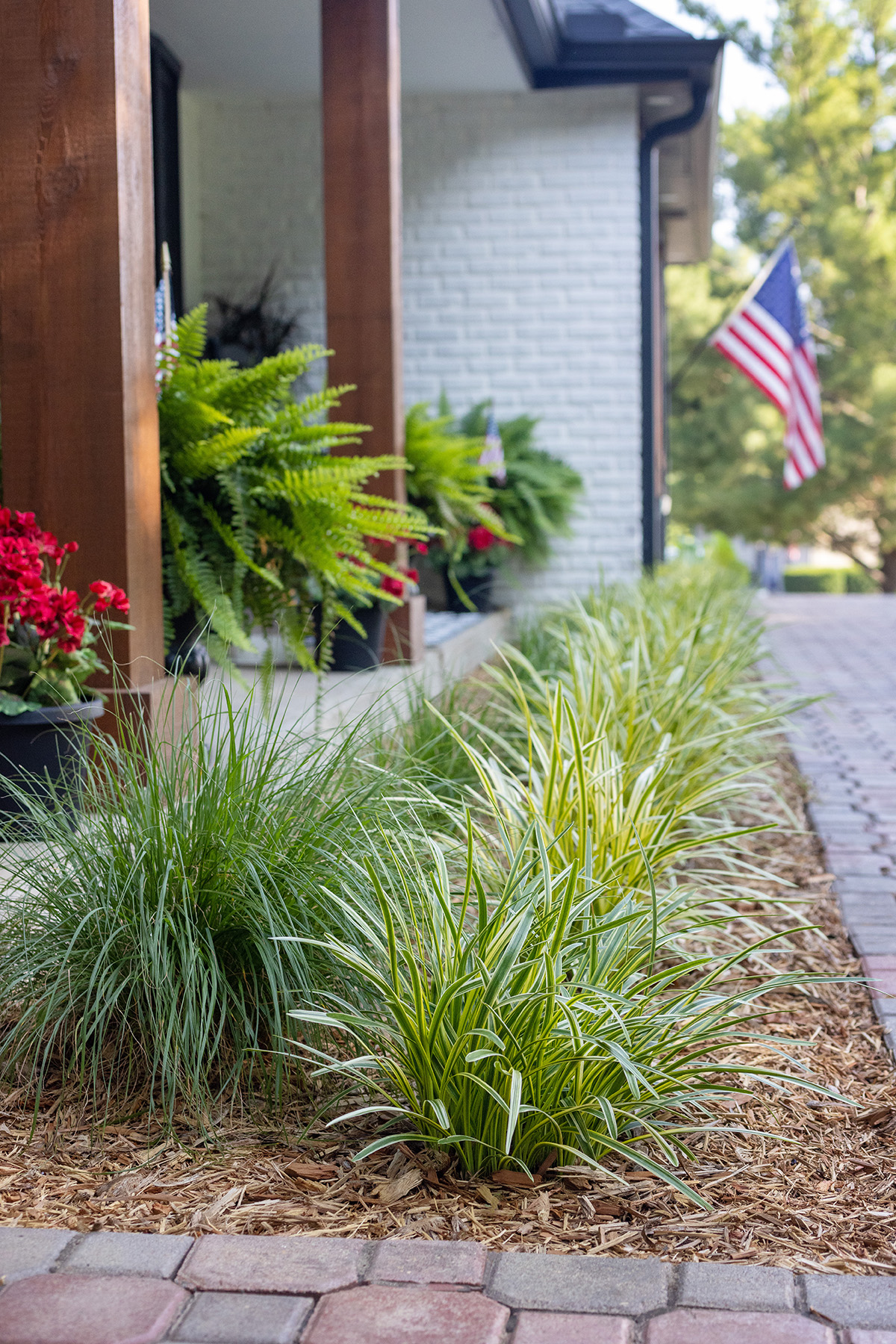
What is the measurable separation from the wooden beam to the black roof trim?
240cm

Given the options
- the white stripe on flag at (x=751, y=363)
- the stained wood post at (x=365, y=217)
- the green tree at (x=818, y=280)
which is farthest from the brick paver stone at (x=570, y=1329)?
the green tree at (x=818, y=280)

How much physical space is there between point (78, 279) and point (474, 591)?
14.4 feet

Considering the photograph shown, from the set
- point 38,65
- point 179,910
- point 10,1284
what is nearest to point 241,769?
point 179,910

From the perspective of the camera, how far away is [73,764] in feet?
8.11

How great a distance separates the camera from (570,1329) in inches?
50.1

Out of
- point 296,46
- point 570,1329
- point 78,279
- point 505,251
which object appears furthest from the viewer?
point 505,251

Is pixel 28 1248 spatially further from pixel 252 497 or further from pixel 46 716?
pixel 252 497

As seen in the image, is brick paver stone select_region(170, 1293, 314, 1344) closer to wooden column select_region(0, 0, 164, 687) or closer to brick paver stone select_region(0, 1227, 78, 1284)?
brick paver stone select_region(0, 1227, 78, 1284)

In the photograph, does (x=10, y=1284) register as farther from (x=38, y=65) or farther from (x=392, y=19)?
(x=392, y=19)

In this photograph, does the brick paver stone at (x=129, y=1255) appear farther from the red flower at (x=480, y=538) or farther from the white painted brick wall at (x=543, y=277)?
the white painted brick wall at (x=543, y=277)

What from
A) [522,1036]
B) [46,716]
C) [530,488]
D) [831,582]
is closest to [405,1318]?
[522,1036]

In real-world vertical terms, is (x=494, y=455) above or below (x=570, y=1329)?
above

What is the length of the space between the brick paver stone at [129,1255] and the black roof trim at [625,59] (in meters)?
6.18

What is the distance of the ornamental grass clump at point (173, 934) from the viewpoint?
1725mm
